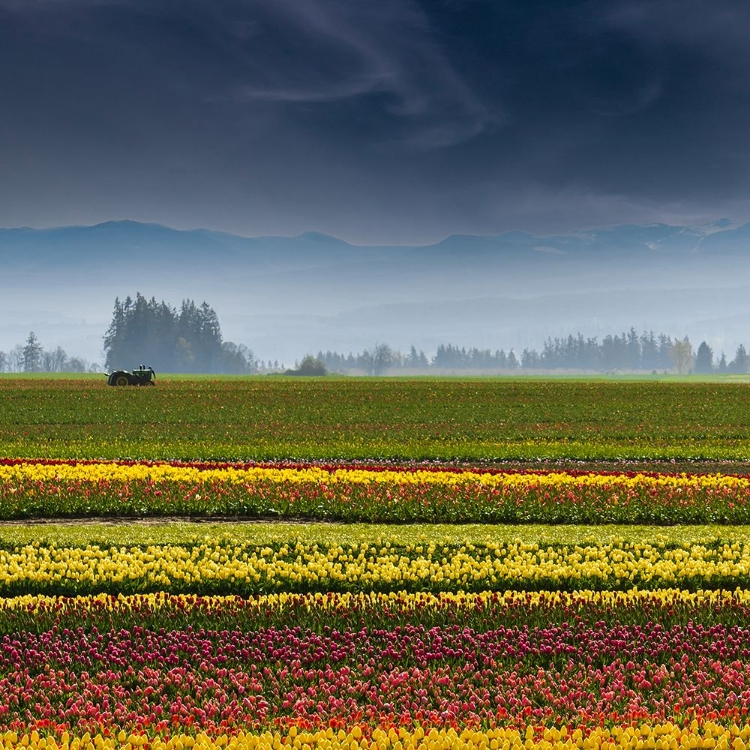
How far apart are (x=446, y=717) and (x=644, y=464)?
21.9 meters

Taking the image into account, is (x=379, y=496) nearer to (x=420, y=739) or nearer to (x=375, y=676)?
(x=375, y=676)

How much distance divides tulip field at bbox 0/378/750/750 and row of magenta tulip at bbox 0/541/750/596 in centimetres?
4

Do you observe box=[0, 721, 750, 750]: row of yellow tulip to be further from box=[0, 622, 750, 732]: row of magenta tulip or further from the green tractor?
the green tractor

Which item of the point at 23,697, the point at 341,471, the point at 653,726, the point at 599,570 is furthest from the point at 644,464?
the point at 23,697

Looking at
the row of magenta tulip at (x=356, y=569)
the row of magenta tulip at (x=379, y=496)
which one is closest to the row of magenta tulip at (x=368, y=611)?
the row of magenta tulip at (x=356, y=569)

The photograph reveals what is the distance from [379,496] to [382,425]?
2035 cm

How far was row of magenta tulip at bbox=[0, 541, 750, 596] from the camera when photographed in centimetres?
1222

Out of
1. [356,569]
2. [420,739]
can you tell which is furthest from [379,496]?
[420,739]

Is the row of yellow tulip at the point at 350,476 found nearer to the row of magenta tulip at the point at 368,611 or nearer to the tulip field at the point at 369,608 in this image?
the tulip field at the point at 369,608

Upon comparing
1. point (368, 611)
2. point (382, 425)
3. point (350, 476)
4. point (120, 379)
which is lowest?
point (368, 611)

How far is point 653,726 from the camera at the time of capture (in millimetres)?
7781

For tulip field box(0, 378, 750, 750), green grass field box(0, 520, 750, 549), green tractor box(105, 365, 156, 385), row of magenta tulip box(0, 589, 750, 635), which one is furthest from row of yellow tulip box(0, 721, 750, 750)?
green tractor box(105, 365, 156, 385)

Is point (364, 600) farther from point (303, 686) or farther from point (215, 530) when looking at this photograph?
point (215, 530)

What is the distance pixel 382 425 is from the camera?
129 feet
